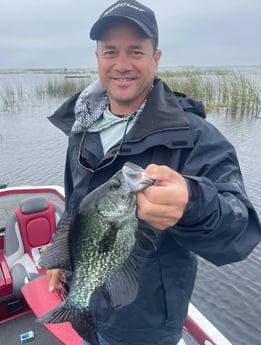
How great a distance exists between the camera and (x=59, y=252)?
1.69 metres

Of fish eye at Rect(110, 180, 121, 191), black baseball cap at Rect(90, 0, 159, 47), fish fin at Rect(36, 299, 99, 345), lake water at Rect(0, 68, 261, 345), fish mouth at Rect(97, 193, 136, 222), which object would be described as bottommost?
lake water at Rect(0, 68, 261, 345)

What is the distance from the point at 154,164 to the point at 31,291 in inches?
97.7

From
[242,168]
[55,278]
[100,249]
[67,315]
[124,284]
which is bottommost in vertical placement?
[242,168]

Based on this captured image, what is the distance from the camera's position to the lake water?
5238 mm

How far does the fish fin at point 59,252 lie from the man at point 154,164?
12.3 inches

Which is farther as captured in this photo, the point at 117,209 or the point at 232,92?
the point at 232,92

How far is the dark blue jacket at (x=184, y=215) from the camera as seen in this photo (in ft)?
4.32

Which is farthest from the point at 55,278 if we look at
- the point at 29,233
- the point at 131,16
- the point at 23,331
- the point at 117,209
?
the point at 29,233

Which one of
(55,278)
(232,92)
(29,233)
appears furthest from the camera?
(232,92)

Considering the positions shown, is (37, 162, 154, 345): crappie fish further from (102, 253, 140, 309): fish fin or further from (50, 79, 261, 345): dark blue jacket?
(50, 79, 261, 345): dark blue jacket

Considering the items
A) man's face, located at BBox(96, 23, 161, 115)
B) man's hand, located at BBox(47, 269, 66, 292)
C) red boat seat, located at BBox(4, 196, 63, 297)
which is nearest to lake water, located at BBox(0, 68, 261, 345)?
red boat seat, located at BBox(4, 196, 63, 297)

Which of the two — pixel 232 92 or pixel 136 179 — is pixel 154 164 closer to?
pixel 136 179

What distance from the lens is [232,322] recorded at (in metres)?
5.13

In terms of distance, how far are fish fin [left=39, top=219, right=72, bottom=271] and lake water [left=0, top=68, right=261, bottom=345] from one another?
391 cm
